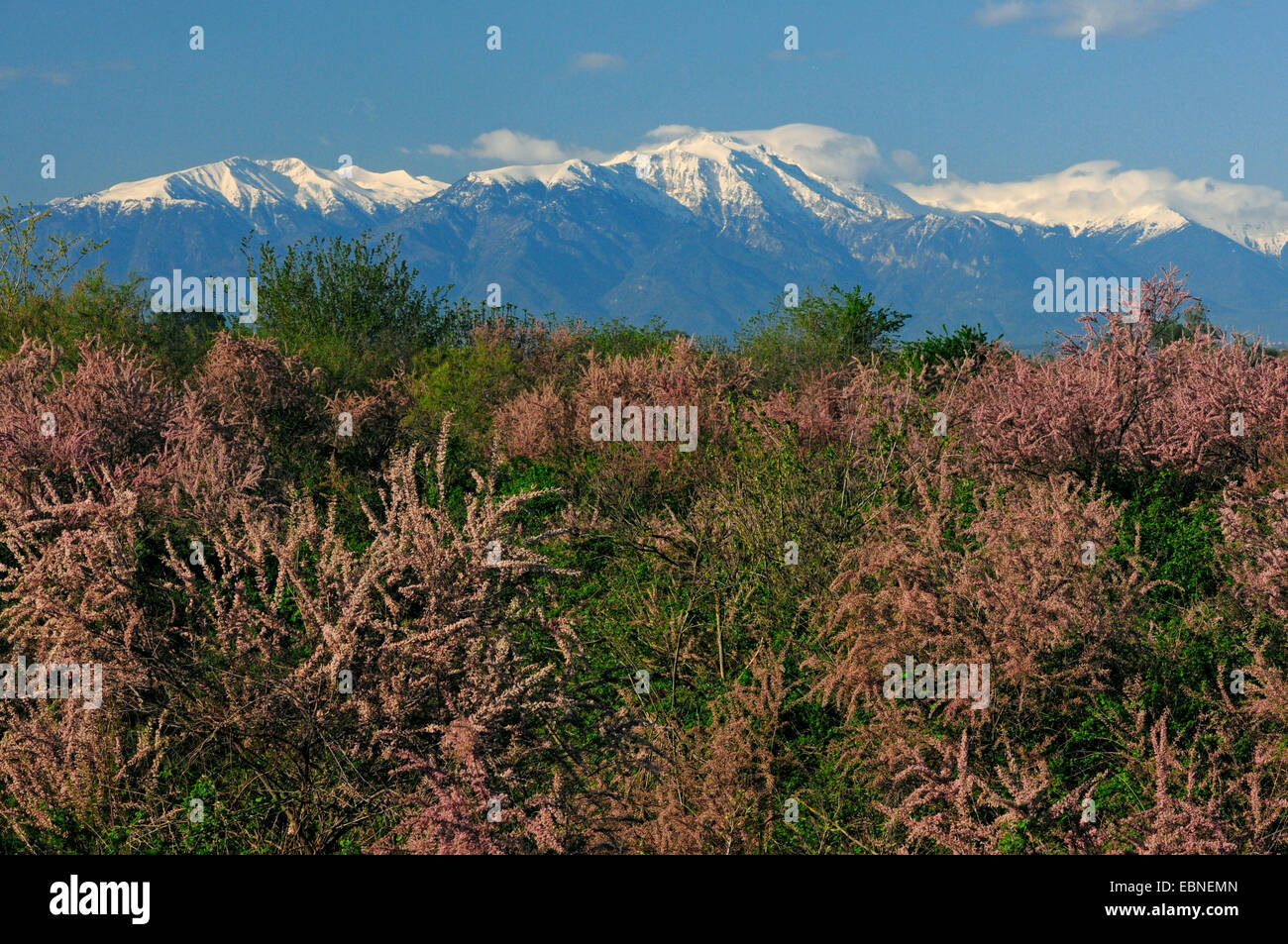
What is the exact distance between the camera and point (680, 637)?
24.7ft

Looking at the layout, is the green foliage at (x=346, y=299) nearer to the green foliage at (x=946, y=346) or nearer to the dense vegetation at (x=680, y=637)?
the green foliage at (x=946, y=346)

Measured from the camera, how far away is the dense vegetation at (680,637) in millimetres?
4188

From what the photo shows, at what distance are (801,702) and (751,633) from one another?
0.99 metres

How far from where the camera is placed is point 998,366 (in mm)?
14188

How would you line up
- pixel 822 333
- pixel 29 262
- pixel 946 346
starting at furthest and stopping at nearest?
pixel 822 333
pixel 29 262
pixel 946 346

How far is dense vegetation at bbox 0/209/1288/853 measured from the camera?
419 centimetres

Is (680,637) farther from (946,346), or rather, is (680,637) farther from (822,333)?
(822,333)

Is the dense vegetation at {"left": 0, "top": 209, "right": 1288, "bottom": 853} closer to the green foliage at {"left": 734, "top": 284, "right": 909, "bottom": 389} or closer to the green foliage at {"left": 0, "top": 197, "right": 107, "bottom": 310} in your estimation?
the green foliage at {"left": 734, "top": 284, "right": 909, "bottom": 389}

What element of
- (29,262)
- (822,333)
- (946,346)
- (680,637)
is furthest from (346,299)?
(680,637)

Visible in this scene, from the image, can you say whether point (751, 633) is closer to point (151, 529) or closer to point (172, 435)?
point (151, 529)

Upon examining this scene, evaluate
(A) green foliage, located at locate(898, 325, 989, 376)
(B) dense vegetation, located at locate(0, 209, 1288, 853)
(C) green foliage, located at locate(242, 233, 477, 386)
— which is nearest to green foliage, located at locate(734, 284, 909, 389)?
(A) green foliage, located at locate(898, 325, 989, 376)

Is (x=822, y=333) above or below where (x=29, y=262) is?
below

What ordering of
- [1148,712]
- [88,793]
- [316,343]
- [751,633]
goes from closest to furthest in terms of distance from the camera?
[88,793], [1148,712], [751,633], [316,343]
